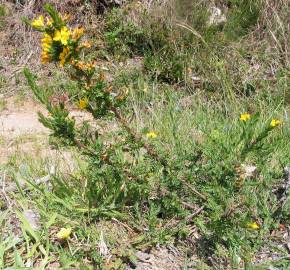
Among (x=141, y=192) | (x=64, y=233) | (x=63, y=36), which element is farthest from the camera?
(x=141, y=192)

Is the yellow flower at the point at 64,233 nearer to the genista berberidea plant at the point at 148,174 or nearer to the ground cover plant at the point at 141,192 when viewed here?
the ground cover plant at the point at 141,192

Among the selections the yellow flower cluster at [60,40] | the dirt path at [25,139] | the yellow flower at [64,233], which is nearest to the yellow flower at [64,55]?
the yellow flower cluster at [60,40]

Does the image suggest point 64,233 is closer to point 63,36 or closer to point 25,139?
point 63,36

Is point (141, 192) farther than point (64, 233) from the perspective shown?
Yes

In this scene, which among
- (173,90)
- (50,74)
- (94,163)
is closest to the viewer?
(94,163)

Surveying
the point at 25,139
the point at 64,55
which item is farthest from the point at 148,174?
the point at 25,139

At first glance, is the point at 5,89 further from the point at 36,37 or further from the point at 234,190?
the point at 234,190

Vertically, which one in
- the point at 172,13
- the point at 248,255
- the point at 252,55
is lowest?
the point at 248,255

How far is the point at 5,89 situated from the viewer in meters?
4.50

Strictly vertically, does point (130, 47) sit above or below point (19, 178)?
above

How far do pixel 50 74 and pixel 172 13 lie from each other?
1.39 meters

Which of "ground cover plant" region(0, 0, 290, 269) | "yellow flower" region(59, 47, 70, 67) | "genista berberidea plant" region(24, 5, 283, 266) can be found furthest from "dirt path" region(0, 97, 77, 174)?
"yellow flower" region(59, 47, 70, 67)

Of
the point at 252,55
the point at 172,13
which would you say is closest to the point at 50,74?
the point at 172,13

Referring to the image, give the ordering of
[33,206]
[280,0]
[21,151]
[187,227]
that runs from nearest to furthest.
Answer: [187,227], [33,206], [21,151], [280,0]
